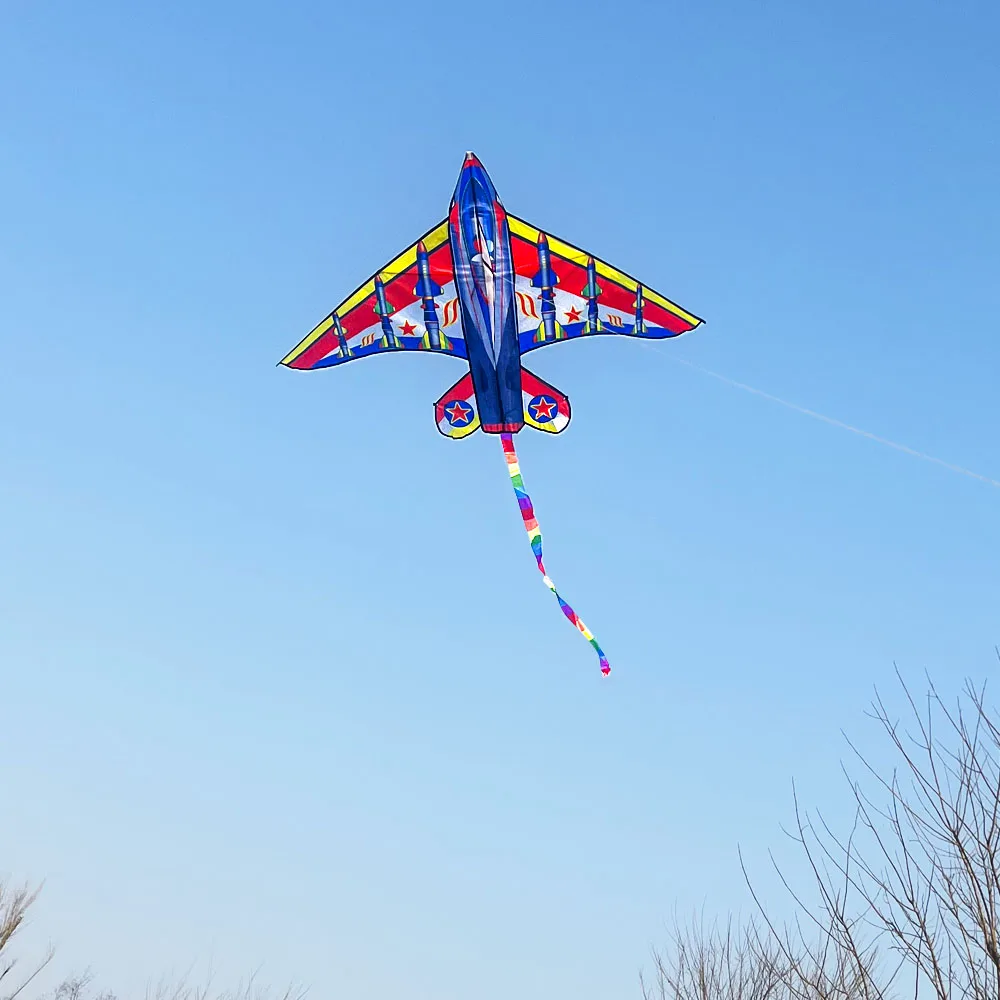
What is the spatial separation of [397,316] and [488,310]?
206 centimetres

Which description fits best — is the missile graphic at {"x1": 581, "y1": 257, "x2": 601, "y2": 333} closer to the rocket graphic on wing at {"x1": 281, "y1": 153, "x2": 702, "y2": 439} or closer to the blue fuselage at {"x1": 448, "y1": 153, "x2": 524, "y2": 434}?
the rocket graphic on wing at {"x1": 281, "y1": 153, "x2": 702, "y2": 439}

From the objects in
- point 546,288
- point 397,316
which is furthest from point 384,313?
point 546,288

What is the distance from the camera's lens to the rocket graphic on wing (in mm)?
17422

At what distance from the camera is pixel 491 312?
17.6 meters

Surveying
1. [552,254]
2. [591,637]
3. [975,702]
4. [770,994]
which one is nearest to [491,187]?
[552,254]

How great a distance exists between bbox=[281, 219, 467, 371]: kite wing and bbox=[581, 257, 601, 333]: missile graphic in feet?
7.41

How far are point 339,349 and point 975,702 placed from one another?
40.1 ft

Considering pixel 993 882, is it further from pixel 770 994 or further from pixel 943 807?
pixel 770 994

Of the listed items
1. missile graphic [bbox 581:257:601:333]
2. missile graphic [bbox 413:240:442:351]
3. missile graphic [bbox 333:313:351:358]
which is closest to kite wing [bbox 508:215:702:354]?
missile graphic [bbox 581:257:601:333]

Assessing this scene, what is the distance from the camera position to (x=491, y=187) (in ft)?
56.6

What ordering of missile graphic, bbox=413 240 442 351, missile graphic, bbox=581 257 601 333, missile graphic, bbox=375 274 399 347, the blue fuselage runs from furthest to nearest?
1. missile graphic, bbox=375 274 399 347
2. missile graphic, bbox=581 257 601 333
3. missile graphic, bbox=413 240 442 351
4. the blue fuselage

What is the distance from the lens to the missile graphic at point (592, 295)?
60.6ft

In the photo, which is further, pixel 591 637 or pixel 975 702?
pixel 591 637

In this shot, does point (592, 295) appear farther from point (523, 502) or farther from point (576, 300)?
point (523, 502)
